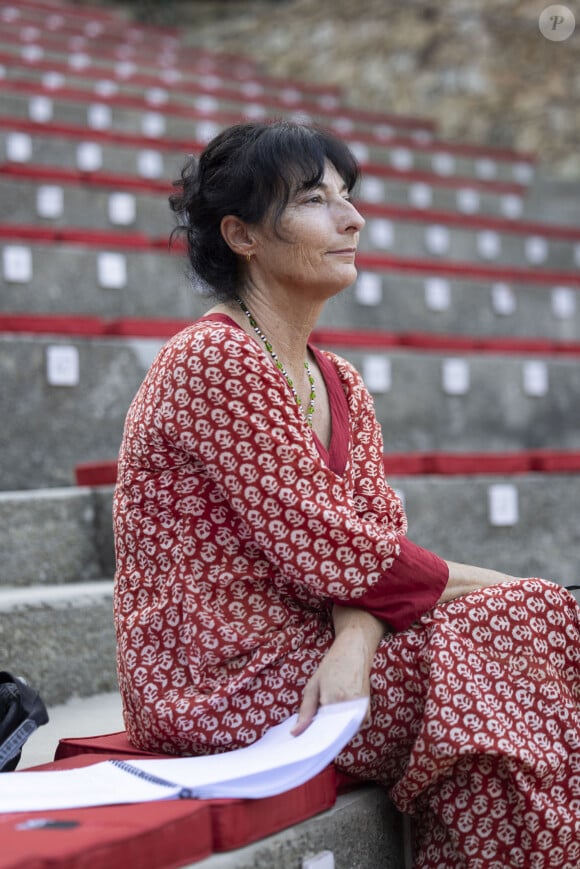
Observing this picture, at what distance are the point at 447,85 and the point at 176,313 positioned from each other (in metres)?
3.15

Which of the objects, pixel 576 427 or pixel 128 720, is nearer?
pixel 128 720

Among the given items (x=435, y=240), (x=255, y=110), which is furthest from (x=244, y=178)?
(x=255, y=110)

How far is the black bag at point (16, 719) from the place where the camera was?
3.43 feet

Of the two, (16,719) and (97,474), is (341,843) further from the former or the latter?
(97,474)

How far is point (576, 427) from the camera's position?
273 cm

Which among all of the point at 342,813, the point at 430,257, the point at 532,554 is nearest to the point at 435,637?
the point at 342,813

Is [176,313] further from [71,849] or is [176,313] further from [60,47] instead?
[60,47]

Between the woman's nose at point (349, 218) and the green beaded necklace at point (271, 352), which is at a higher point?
the woman's nose at point (349, 218)

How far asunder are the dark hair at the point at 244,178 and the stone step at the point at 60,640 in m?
0.54

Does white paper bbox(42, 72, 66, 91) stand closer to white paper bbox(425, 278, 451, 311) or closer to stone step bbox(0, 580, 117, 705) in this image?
white paper bbox(425, 278, 451, 311)

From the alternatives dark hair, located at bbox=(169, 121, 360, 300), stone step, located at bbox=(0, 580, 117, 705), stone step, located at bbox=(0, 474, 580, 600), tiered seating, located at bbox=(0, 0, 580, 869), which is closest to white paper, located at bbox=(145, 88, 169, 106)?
tiered seating, located at bbox=(0, 0, 580, 869)

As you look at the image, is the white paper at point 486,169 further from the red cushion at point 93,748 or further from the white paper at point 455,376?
the red cushion at point 93,748

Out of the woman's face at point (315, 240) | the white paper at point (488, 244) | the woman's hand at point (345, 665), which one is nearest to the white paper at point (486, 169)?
the white paper at point (488, 244)

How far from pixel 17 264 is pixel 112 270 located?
248 mm
